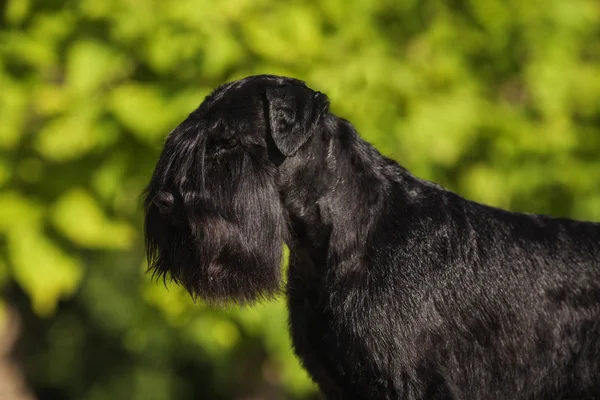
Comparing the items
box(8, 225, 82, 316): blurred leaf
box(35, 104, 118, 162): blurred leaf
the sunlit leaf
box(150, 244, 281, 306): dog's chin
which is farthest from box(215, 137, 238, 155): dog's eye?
box(8, 225, 82, 316): blurred leaf

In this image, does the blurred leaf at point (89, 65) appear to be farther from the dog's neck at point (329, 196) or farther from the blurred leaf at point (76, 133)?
the dog's neck at point (329, 196)

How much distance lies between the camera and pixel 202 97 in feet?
15.0

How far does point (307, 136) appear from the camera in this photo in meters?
2.79

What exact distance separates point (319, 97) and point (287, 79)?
0.54 feet

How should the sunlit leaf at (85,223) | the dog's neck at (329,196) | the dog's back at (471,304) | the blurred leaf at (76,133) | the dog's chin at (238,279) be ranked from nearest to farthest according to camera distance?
the dog's back at (471,304), the dog's neck at (329,196), the dog's chin at (238,279), the blurred leaf at (76,133), the sunlit leaf at (85,223)

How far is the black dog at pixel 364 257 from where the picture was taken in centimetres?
276

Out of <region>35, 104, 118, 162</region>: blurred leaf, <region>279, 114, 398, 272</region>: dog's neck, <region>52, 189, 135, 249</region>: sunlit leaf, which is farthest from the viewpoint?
<region>52, 189, 135, 249</region>: sunlit leaf

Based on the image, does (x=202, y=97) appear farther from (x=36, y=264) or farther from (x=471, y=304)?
(x=471, y=304)

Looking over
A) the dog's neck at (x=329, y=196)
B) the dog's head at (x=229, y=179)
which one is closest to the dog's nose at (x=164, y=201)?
the dog's head at (x=229, y=179)

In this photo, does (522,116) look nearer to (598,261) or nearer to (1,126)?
(598,261)

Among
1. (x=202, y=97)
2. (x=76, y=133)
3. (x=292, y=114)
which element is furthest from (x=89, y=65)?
(x=292, y=114)

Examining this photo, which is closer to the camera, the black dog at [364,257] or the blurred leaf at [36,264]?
the black dog at [364,257]

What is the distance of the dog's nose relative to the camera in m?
2.80

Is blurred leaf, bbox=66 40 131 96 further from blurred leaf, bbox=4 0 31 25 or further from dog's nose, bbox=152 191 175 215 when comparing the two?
dog's nose, bbox=152 191 175 215
